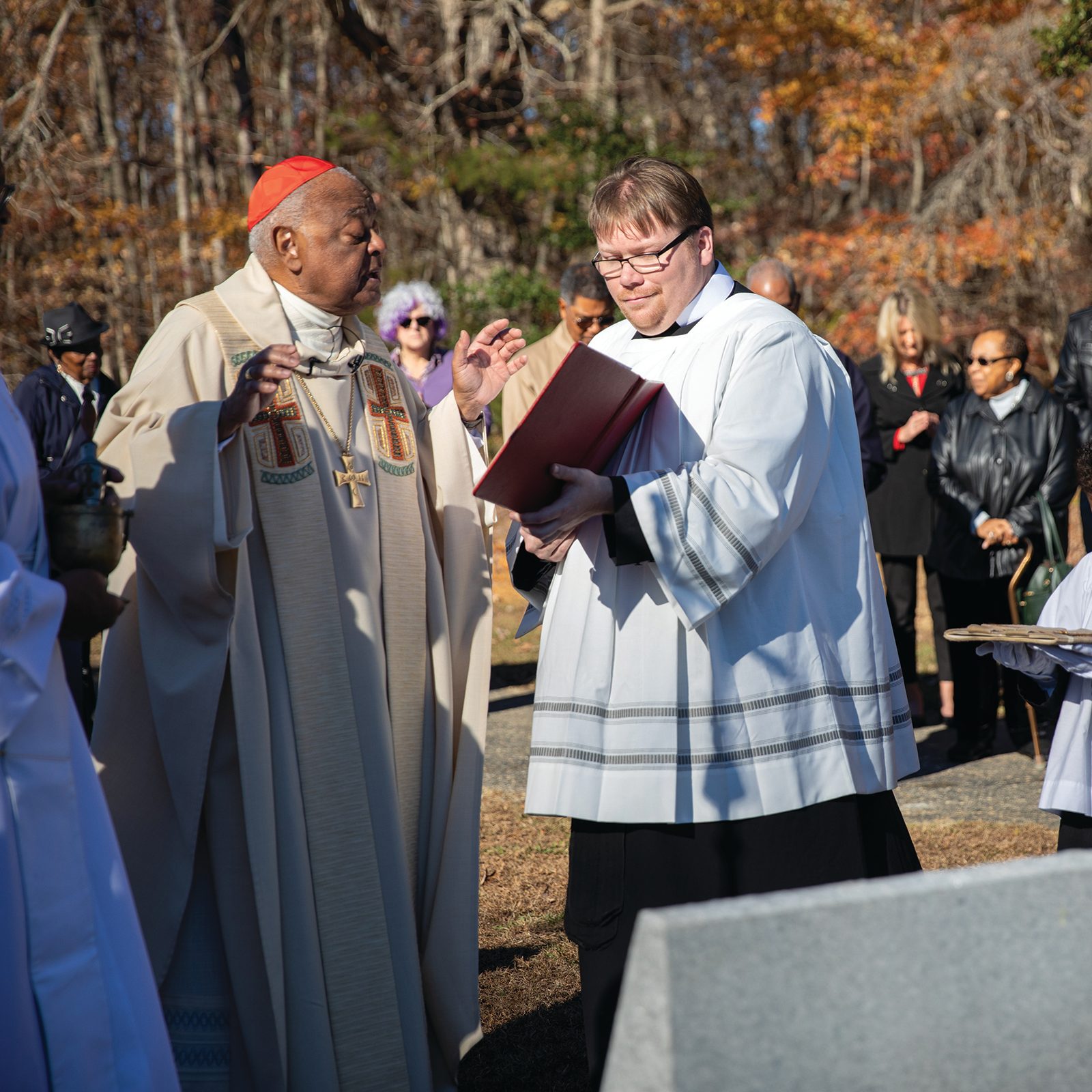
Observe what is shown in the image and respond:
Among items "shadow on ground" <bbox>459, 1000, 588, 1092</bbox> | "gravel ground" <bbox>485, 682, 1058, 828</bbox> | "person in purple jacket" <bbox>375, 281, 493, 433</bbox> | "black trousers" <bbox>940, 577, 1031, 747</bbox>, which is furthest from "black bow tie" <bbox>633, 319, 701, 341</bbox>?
"black trousers" <bbox>940, 577, 1031, 747</bbox>

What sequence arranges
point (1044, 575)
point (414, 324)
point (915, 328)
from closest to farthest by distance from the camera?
point (1044, 575), point (414, 324), point (915, 328)

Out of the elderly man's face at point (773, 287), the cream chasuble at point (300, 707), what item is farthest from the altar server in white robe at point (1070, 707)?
the elderly man's face at point (773, 287)

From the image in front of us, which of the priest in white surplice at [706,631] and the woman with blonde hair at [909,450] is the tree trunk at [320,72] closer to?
the woman with blonde hair at [909,450]

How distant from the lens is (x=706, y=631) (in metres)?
2.88

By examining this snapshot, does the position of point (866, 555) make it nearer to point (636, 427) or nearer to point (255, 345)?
point (636, 427)

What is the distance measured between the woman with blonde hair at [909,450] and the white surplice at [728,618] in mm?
4540

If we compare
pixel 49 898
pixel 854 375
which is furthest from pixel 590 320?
pixel 49 898

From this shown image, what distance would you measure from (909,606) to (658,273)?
4991mm

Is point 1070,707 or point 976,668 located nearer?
point 1070,707

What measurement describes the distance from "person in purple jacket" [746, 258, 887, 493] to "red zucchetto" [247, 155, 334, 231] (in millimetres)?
3030

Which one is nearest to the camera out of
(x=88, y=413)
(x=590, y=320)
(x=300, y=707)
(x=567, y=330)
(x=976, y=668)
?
(x=300, y=707)

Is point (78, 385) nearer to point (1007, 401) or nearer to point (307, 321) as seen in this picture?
point (307, 321)

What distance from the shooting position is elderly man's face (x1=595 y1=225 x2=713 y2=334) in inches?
118

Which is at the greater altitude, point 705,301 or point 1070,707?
point 705,301
